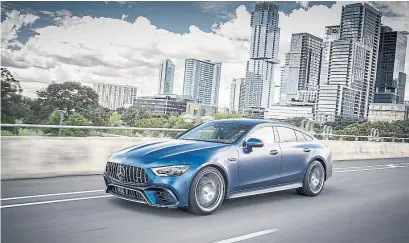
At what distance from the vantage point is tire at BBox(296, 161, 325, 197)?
8781 mm

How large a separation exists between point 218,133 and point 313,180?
8.48 feet

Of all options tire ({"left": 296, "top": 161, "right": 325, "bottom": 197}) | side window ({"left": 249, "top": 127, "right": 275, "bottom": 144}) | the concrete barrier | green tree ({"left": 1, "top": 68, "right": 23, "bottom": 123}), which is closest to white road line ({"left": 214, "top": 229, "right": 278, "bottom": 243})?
side window ({"left": 249, "top": 127, "right": 275, "bottom": 144})

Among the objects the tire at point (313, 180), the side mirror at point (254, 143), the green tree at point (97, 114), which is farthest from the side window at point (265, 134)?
the green tree at point (97, 114)

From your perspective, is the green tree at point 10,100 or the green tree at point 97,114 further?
the green tree at point 97,114

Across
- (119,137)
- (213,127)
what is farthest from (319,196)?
(119,137)

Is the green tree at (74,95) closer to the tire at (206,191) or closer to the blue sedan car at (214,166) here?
the blue sedan car at (214,166)

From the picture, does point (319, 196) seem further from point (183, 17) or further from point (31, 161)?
point (183, 17)

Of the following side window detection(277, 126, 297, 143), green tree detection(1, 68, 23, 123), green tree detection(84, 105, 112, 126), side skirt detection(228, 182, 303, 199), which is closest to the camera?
side skirt detection(228, 182, 303, 199)

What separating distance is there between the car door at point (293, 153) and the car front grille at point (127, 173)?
2.90m

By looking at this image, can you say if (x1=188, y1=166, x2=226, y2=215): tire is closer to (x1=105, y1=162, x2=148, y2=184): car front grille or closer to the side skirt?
the side skirt

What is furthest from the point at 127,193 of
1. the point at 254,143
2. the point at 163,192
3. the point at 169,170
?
the point at 254,143

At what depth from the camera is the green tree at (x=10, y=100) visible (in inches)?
1214

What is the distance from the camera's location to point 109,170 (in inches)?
267

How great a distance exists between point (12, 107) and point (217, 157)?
28.6 metres
